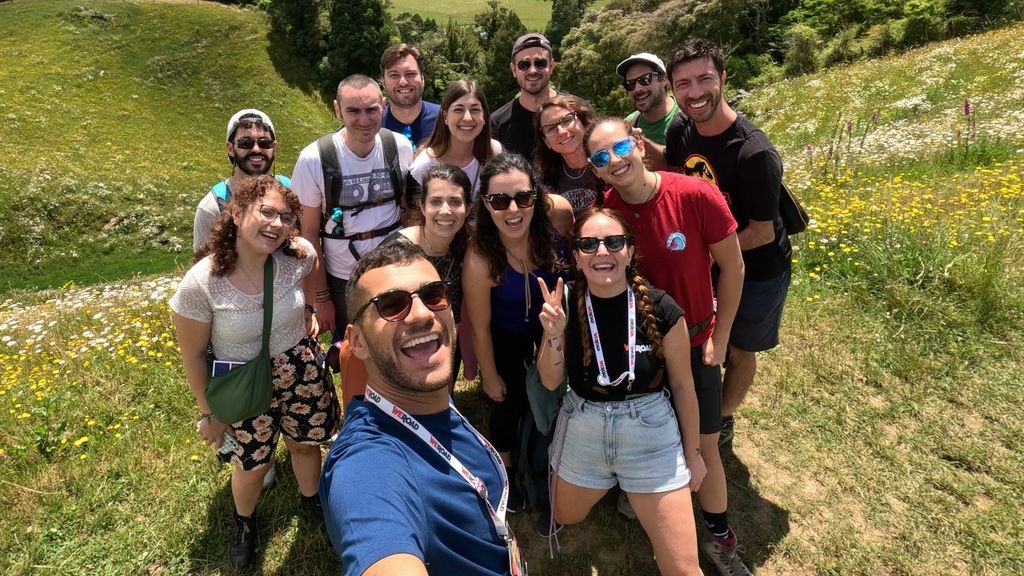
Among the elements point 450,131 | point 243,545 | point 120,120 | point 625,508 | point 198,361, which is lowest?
point 120,120

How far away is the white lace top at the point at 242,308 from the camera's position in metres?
3.25

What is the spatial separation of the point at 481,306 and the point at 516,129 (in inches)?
111

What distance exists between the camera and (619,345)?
3.30m

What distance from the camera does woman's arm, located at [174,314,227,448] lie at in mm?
3273

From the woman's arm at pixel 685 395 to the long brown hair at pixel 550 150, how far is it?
6.31 ft

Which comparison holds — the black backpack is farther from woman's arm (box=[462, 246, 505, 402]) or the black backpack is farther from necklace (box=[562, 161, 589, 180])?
necklace (box=[562, 161, 589, 180])

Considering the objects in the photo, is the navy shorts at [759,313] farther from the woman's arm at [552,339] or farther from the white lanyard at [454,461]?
the white lanyard at [454,461]

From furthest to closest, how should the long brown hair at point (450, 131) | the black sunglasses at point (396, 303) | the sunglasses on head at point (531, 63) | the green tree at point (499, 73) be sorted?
1. the green tree at point (499, 73)
2. the sunglasses on head at point (531, 63)
3. the long brown hair at point (450, 131)
4. the black sunglasses at point (396, 303)

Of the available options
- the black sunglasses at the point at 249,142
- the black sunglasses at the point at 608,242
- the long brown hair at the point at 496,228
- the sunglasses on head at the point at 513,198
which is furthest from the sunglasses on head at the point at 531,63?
the black sunglasses at the point at 608,242

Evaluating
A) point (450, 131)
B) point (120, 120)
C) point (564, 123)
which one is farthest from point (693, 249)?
point (120, 120)

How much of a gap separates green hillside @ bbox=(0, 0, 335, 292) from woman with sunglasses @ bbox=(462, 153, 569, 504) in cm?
1533

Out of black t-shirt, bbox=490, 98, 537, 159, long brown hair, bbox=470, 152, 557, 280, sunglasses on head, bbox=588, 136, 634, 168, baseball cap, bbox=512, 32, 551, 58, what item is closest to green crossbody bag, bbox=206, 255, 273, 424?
long brown hair, bbox=470, 152, 557, 280

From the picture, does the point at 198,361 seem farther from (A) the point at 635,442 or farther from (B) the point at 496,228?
(A) the point at 635,442

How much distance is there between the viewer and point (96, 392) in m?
5.61
